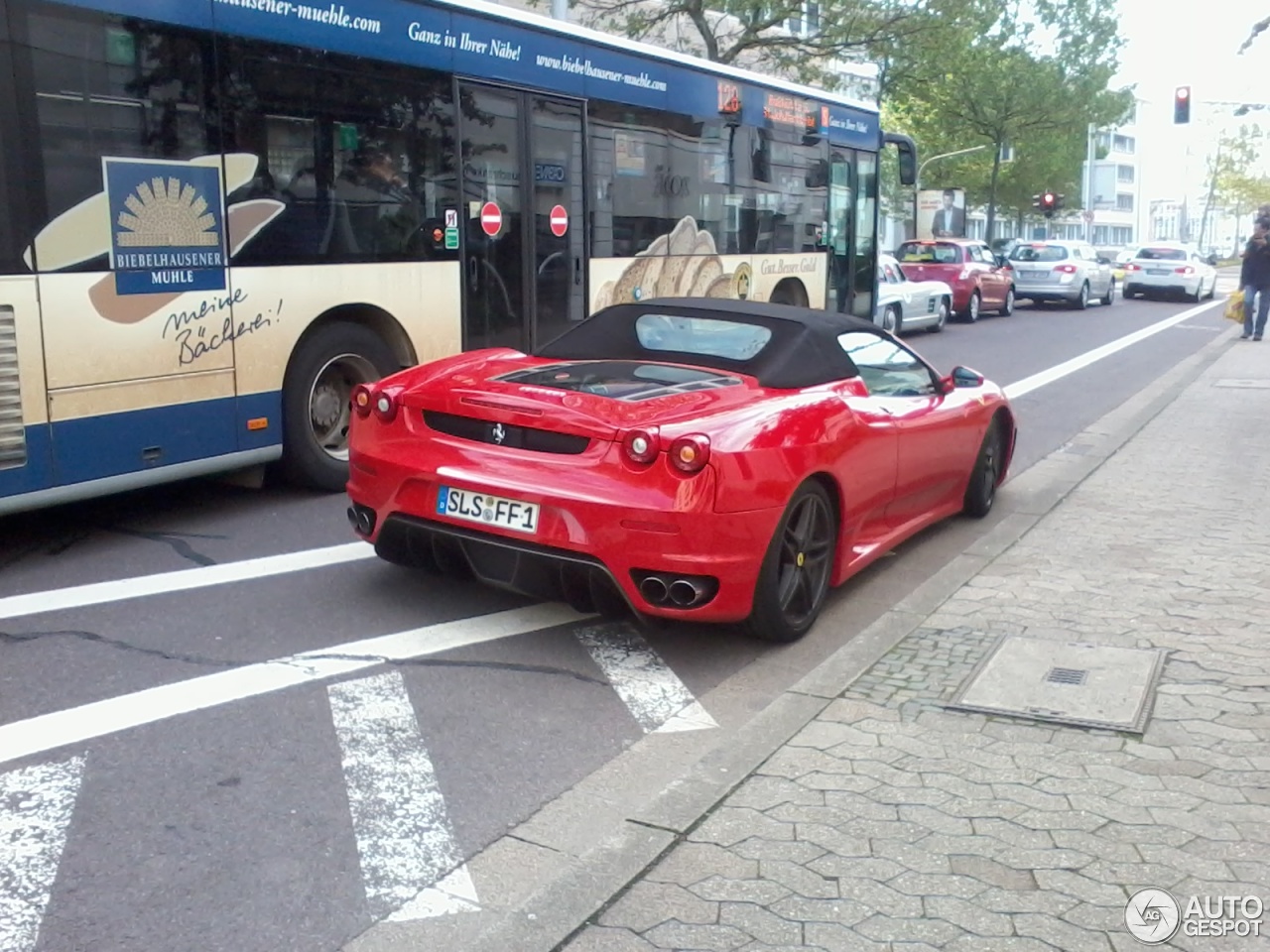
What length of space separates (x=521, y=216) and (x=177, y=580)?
4095 millimetres

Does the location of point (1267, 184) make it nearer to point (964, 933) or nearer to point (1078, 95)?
point (1078, 95)

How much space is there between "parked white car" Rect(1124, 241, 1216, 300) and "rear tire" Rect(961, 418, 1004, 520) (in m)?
29.9

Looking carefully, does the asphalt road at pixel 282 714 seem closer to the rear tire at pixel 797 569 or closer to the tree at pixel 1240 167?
the rear tire at pixel 797 569

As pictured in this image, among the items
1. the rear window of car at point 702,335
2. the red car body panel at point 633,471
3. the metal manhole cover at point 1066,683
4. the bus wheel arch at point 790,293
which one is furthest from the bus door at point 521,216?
the metal manhole cover at point 1066,683

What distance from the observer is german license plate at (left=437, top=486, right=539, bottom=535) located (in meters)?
5.07

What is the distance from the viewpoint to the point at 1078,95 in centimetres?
4500

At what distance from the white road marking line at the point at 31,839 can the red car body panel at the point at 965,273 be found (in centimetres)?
2349

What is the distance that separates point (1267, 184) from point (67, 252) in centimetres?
10787

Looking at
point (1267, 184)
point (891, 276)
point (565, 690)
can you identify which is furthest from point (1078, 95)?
point (1267, 184)

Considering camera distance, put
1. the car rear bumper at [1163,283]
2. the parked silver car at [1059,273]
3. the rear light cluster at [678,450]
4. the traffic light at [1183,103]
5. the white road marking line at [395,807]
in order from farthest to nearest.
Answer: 1. the car rear bumper at [1163,283]
2. the traffic light at [1183,103]
3. the parked silver car at [1059,273]
4. the rear light cluster at [678,450]
5. the white road marking line at [395,807]

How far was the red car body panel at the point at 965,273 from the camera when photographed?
25.8 meters

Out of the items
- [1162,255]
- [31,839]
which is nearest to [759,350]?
[31,839]

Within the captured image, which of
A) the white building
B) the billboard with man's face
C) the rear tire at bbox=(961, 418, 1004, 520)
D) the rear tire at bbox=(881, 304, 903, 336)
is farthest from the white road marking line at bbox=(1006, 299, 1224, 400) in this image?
the white building

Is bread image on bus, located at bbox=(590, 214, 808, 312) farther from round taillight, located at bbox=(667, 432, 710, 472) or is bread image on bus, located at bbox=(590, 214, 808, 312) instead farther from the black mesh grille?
round taillight, located at bbox=(667, 432, 710, 472)
